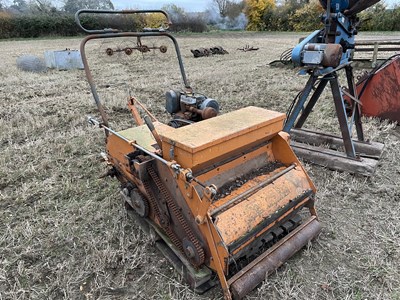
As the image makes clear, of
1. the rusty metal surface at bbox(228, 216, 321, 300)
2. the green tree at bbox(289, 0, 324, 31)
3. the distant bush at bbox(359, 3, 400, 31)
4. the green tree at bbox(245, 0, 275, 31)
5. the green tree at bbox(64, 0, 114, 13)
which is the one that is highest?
the green tree at bbox(64, 0, 114, 13)

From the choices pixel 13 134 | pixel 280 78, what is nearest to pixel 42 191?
pixel 13 134

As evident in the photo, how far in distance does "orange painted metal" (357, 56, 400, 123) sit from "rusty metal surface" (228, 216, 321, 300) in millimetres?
2948

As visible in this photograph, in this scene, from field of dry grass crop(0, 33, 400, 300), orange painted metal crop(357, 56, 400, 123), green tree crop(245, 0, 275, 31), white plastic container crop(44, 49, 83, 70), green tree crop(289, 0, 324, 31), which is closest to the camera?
field of dry grass crop(0, 33, 400, 300)

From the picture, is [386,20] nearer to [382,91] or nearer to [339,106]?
[382,91]

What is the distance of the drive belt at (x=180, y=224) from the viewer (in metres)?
2.02

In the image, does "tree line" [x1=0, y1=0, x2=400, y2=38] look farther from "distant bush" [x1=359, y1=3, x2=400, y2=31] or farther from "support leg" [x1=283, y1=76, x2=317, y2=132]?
"support leg" [x1=283, y1=76, x2=317, y2=132]

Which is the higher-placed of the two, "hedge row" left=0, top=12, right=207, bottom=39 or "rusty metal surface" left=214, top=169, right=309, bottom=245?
"hedge row" left=0, top=12, right=207, bottom=39

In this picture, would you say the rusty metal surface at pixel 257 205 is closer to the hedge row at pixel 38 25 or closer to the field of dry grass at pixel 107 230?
the field of dry grass at pixel 107 230

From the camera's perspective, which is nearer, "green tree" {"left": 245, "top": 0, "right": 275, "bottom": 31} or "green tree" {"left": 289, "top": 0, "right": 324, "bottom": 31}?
"green tree" {"left": 289, "top": 0, "right": 324, "bottom": 31}

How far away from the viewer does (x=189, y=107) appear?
2.87 metres

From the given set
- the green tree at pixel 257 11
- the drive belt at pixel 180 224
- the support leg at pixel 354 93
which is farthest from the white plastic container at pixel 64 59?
the green tree at pixel 257 11

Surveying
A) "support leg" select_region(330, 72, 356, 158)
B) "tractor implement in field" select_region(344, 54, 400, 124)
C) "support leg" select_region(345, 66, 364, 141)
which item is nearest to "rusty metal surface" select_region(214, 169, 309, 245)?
"support leg" select_region(330, 72, 356, 158)

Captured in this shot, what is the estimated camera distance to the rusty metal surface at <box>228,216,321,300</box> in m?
1.98

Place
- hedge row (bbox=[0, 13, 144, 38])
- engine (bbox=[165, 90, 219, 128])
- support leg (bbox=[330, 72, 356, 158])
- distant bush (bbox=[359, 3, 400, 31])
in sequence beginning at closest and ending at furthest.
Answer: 1. engine (bbox=[165, 90, 219, 128])
2. support leg (bbox=[330, 72, 356, 158])
3. distant bush (bbox=[359, 3, 400, 31])
4. hedge row (bbox=[0, 13, 144, 38])
